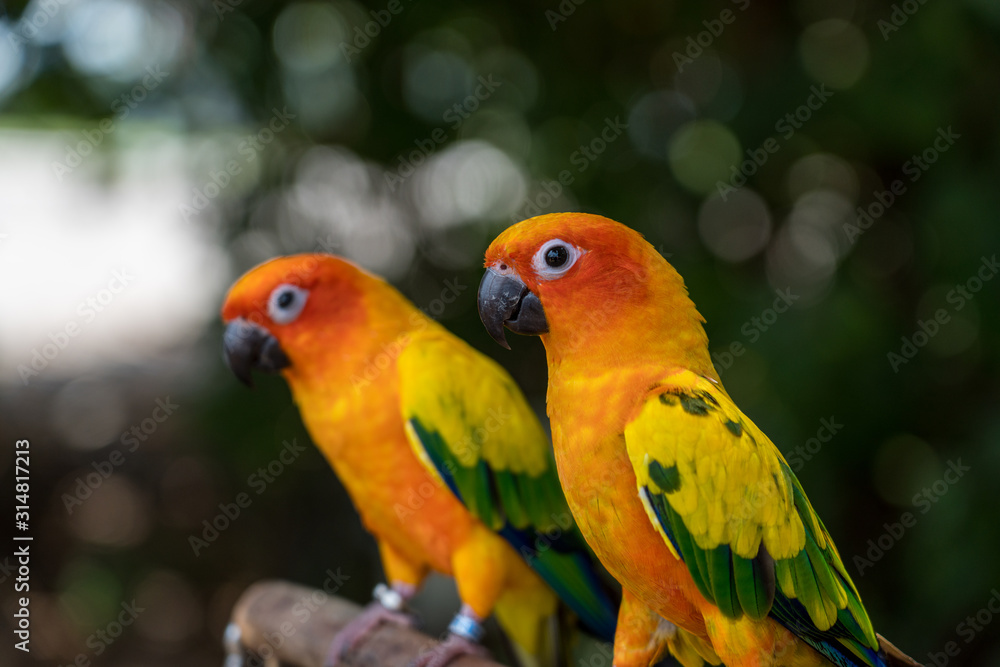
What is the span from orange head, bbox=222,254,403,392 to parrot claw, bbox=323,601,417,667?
591 mm

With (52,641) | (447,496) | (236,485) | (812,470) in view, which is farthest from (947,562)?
(52,641)

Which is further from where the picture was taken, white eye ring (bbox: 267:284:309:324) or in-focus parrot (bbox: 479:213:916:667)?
white eye ring (bbox: 267:284:309:324)

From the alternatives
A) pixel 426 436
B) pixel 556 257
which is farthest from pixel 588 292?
pixel 426 436

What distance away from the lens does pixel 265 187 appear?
2539 mm

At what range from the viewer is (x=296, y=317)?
150 cm

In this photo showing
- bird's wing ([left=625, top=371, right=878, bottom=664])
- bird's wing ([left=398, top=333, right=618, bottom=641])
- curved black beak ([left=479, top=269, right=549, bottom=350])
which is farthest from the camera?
bird's wing ([left=398, top=333, right=618, bottom=641])

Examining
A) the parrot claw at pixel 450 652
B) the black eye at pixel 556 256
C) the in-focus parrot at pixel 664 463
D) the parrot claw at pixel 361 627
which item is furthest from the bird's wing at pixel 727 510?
the parrot claw at pixel 361 627

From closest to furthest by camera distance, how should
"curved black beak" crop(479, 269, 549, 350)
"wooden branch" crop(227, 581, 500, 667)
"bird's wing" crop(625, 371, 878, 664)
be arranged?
"bird's wing" crop(625, 371, 878, 664)
"curved black beak" crop(479, 269, 549, 350)
"wooden branch" crop(227, 581, 500, 667)

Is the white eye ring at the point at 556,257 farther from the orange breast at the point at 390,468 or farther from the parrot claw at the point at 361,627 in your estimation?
the parrot claw at the point at 361,627

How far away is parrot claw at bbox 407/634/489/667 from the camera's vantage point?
4.74 feet

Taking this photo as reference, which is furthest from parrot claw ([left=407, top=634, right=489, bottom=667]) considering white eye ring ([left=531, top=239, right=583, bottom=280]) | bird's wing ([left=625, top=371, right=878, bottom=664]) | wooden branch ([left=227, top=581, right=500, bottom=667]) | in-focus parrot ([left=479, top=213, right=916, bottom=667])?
white eye ring ([left=531, top=239, right=583, bottom=280])

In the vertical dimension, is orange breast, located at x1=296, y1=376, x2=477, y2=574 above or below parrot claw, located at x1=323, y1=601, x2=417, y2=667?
above

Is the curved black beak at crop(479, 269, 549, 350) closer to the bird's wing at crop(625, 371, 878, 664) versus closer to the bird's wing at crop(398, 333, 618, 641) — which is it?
the bird's wing at crop(625, 371, 878, 664)

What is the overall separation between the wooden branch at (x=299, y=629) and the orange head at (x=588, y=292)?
0.91 m
